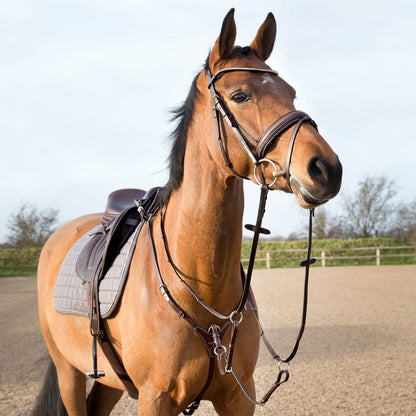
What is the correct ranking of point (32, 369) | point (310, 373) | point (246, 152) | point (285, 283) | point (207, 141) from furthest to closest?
point (285, 283)
point (32, 369)
point (310, 373)
point (207, 141)
point (246, 152)

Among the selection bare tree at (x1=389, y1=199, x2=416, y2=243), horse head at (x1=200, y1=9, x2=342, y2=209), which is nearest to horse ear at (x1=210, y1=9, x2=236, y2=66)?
horse head at (x1=200, y1=9, x2=342, y2=209)

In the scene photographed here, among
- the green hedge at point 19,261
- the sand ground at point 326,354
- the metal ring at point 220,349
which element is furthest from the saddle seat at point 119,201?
the green hedge at point 19,261

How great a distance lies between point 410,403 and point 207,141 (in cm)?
432

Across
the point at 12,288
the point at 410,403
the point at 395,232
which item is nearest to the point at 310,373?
the point at 410,403

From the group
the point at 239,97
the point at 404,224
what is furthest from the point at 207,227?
the point at 404,224

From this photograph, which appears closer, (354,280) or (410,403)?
(410,403)

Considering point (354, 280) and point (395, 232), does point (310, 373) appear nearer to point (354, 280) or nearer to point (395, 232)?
point (354, 280)

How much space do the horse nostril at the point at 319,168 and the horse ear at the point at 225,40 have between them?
74cm

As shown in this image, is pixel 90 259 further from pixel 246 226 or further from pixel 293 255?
pixel 293 255

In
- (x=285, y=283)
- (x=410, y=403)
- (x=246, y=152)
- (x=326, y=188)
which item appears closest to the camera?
(x=326, y=188)

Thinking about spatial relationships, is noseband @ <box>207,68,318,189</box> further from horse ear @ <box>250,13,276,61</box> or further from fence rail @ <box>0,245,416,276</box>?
fence rail @ <box>0,245,416,276</box>

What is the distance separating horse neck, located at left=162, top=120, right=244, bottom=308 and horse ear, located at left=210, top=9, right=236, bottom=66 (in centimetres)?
41

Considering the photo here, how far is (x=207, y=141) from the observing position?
1976 mm

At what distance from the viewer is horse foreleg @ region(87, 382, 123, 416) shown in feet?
10.8
